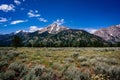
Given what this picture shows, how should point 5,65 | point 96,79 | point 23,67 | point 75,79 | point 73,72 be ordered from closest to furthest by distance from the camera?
point 96,79 → point 75,79 → point 73,72 → point 23,67 → point 5,65

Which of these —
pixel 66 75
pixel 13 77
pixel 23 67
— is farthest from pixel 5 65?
pixel 66 75

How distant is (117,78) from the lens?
11.6m

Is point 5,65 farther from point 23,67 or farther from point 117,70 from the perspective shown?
point 117,70

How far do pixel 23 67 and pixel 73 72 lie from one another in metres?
4.82

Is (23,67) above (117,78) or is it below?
above

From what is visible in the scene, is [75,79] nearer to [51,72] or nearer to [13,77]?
[51,72]

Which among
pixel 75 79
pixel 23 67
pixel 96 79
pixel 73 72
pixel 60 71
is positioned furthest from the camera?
pixel 23 67

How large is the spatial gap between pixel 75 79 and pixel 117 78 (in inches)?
136

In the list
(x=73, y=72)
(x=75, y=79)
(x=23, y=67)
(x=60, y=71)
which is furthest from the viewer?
(x=23, y=67)

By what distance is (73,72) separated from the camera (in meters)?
11.9

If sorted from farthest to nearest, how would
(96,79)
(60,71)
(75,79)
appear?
(60,71), (75,79), (96,79)

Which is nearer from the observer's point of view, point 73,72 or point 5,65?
point 73,72

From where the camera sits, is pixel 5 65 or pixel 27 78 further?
pixel 5 65

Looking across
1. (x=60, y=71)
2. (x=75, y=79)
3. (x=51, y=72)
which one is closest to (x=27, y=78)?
(x=51, y=72)
